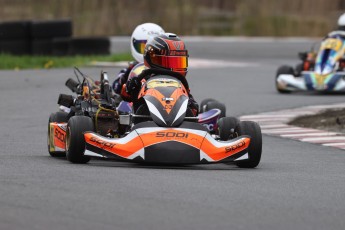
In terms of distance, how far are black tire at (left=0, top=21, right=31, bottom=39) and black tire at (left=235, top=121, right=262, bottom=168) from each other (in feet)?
48.5

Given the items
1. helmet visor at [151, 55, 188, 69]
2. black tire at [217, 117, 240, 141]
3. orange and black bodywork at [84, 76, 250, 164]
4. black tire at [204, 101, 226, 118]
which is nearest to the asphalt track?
orange and black bodywork at [84, 76, 250, 164]

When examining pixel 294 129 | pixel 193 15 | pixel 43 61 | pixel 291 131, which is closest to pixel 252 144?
pixel 291 131

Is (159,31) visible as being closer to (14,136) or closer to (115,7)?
(14,136)

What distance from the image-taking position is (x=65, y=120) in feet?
33.7

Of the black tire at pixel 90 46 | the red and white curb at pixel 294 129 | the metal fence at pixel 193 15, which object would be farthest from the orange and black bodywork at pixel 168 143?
the metal fence at pixel 193 15

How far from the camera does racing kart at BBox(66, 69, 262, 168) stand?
28.5ft

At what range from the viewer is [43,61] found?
920 inches

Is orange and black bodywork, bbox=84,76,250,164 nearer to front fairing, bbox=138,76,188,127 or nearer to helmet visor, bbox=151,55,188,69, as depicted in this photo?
front fairing, bbox=138,76,188,127

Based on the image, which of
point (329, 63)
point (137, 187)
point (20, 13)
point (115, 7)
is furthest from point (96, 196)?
point (115, 7)

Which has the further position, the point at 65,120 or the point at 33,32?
the point at 33,32

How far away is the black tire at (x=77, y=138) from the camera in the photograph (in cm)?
884

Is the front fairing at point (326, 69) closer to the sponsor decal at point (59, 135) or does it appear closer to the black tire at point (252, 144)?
the sponsor decal at point (59, 135)

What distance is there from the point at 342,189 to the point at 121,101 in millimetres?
3545

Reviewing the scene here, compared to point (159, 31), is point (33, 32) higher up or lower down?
lower down
